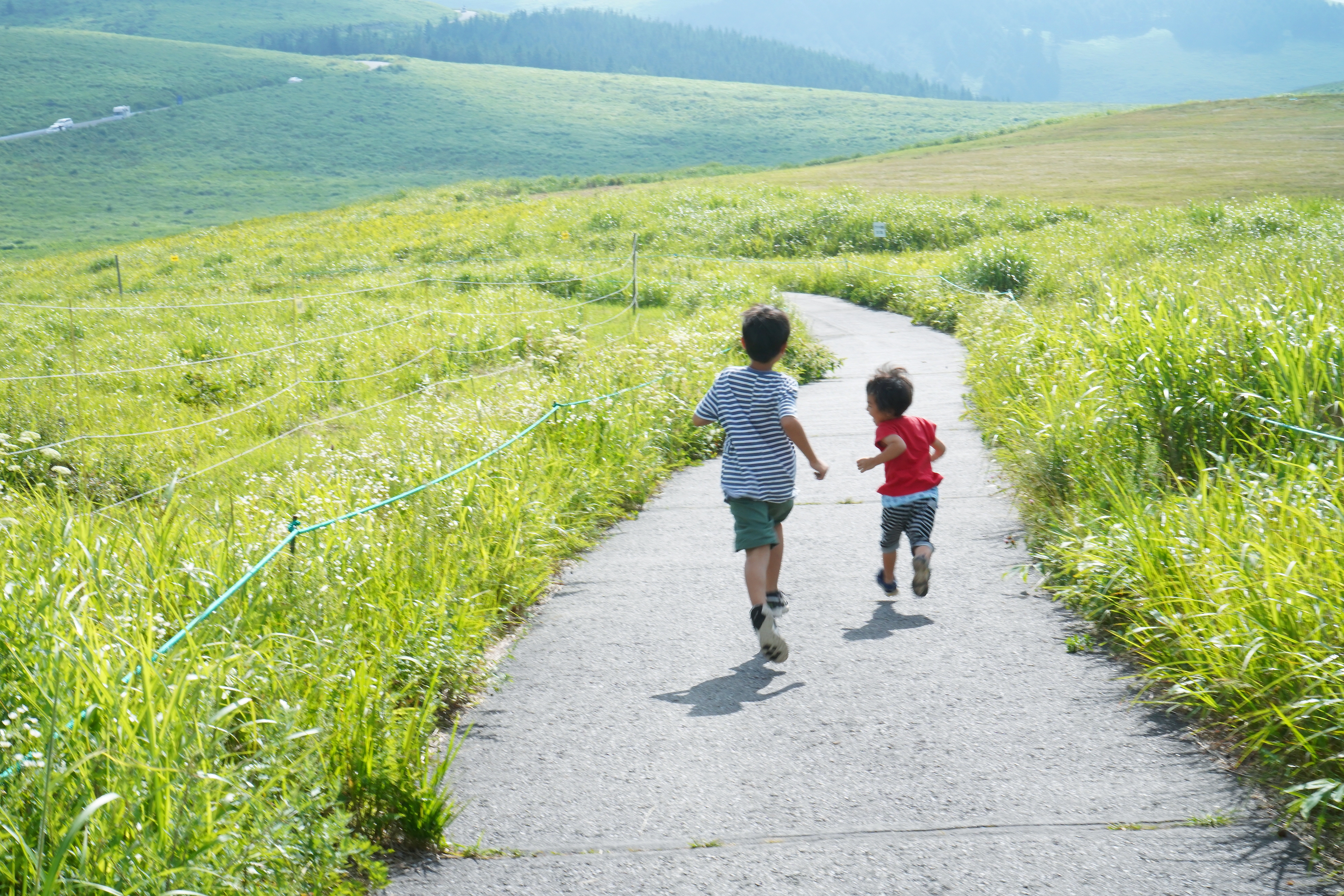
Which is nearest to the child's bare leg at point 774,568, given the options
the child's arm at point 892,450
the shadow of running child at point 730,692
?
the shadow of running child at point 730,692

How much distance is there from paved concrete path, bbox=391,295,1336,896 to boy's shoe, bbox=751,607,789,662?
89 mm

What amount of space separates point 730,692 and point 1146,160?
5970 cm

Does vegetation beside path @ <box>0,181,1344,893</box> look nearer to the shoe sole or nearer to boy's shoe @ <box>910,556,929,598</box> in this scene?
boy's shoe @ <box>910,556,929,598</box>

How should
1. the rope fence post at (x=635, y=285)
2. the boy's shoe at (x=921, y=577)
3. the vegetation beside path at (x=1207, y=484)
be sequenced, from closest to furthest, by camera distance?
1. the vegetation beside path at (x=1207, y=484)
2. the boy's shoe at (x=921, y=577)
3. the rope fence post at (x=635, y=285)

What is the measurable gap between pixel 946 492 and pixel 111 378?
374 inches


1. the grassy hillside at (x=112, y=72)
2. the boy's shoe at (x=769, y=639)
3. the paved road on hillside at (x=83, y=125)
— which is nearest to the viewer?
the boy's shoe at (x=769, y=639)

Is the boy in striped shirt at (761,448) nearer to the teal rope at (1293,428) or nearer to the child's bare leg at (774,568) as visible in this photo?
the child's bare leg at (774,568)

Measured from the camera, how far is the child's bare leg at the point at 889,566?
18.5 ft

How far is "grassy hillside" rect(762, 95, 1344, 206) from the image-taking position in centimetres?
4350

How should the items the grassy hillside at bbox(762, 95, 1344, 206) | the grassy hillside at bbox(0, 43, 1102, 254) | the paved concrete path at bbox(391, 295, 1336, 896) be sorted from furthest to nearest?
1. the grassy hillside at bbox(0, 43, 1102, 254)
2. the grassy hillside at bbox(762, 95, 1344, 206)
3. the paved concrete path at bbox(391, 295, 1336, 896)

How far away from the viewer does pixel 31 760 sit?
270 cm

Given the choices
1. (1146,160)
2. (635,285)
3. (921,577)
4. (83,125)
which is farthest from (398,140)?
(921,577)

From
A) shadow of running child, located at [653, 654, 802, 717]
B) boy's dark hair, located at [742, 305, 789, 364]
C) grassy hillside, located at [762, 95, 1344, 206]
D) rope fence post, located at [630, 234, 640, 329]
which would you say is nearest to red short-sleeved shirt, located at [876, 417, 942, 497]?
boy's dark hair, located at [742, 305, 789, 364]

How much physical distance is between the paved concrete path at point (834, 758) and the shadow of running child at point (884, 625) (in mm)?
13
